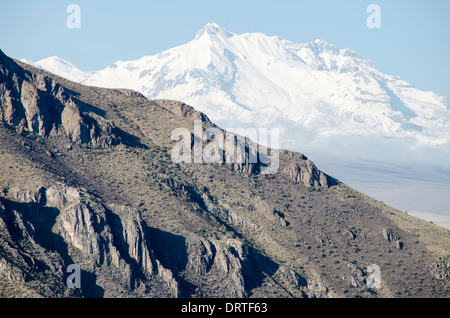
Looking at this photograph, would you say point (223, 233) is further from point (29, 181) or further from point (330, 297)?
point (29, 181)

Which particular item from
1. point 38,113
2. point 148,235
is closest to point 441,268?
point 148,235

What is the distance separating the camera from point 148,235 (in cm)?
16650

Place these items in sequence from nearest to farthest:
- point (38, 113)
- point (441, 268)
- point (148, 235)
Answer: point (148, 235) < point (441, 268) < point (38, 113)

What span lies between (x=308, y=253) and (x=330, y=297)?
1694 centimetres

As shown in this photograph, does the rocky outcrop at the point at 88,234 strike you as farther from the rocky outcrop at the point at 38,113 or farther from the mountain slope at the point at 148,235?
the rocky outcrop at the point at 38,113

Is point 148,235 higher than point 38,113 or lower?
lower

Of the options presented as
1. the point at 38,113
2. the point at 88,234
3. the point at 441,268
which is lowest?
the point at 441,268

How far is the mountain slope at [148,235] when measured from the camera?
15412 centimetres

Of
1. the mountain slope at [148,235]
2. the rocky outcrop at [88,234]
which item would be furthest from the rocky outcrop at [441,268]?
the rocky outcrop at [88,234]

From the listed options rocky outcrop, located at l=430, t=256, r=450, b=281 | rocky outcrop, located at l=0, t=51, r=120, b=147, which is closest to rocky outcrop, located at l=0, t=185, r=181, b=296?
rocky outcrop, located at l=0, t=51, r=120, b=147

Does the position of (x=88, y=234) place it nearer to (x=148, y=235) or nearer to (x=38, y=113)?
(x=148, y=235)

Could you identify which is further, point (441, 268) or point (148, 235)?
point (441, 268)
